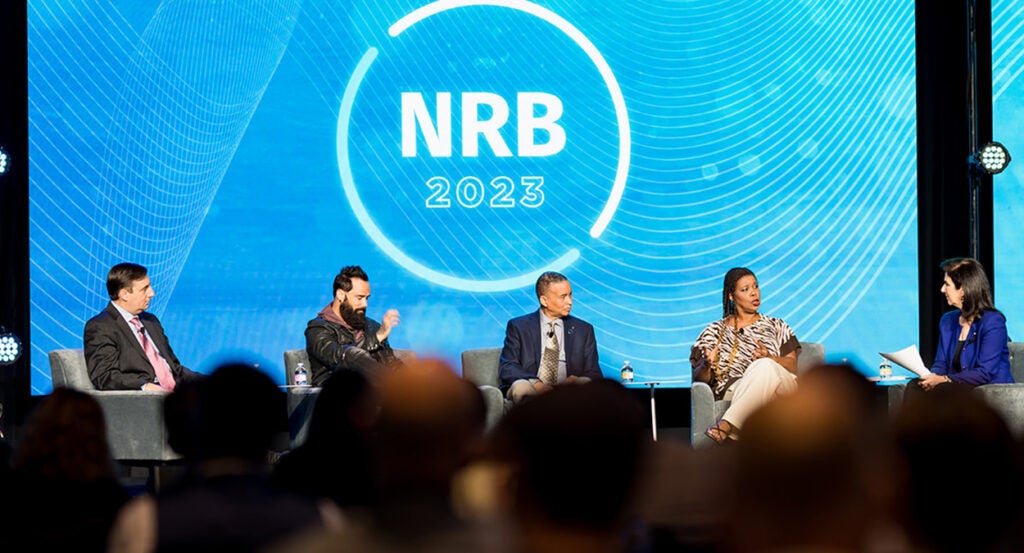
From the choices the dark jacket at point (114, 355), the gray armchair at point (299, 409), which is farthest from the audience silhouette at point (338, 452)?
the dark jacket at point (114, 355)

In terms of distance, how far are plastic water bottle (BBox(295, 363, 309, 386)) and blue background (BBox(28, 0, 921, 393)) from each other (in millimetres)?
890

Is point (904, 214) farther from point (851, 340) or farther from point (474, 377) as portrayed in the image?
point (474, 377)

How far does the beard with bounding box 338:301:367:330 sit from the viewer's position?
6051 mm

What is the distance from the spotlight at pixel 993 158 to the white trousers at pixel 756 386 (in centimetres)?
190

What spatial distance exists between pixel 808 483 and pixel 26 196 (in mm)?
6787

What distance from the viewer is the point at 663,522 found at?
6.94ft

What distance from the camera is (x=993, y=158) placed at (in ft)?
21.7

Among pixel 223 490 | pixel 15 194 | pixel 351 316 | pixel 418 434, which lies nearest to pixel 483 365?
pixel 351 316

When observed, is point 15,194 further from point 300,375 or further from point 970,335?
point 970,335

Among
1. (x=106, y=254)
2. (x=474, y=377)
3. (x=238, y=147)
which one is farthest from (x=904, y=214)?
(x=106, y=254)

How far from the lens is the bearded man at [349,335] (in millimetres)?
5828

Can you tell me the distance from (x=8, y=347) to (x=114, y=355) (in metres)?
1.12

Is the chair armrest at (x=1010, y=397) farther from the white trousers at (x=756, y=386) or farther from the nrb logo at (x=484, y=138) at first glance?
the nrb logo at (x=484, y=138)

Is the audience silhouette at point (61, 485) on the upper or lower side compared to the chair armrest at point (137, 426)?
upper
